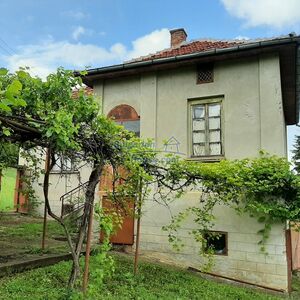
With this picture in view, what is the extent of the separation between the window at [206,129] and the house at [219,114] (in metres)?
0.03

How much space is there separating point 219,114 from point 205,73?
1.27 m

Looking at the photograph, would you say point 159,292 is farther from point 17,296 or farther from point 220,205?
point 220,205

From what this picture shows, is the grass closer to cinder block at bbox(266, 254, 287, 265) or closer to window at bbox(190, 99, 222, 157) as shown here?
cinder block at bbox(266, 254, 287, 265)

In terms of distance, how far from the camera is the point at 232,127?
31.6ft

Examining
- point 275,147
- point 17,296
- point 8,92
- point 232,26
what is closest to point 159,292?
point 17,296

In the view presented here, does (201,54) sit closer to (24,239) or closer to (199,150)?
(199,150)

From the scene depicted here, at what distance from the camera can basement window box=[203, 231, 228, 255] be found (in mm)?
9248

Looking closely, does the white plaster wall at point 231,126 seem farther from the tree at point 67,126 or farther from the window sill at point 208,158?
the tree at point 67,126

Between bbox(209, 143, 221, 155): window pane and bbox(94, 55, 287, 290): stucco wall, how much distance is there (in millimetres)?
217

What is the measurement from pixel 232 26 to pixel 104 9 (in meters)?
4.29

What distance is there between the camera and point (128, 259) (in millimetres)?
9477

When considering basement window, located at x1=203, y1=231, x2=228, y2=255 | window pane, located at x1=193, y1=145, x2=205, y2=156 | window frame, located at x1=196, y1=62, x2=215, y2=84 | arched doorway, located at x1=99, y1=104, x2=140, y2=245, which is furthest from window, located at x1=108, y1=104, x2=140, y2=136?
basement window, located at x1=203, y1=231, x2=228, y2=255

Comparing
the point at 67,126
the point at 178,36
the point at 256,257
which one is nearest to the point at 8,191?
the point at 178,36

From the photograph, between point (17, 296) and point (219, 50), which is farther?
point (219, 50)
